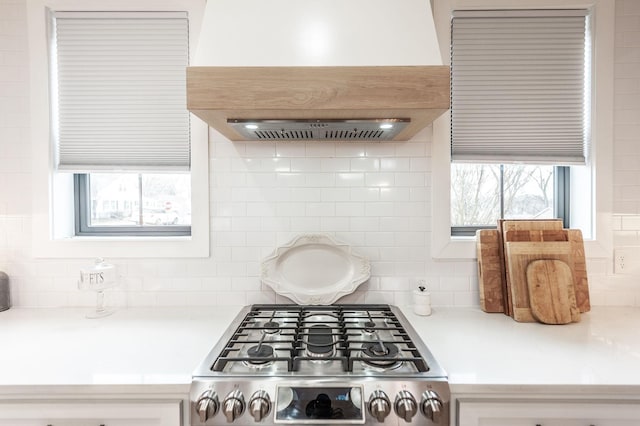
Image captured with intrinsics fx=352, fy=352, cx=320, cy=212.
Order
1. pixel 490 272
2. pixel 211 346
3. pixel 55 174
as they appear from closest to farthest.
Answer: pixel 211 346 < pixel 490 272 < pixel 55 174

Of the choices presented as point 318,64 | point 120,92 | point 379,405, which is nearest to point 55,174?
point 120,92

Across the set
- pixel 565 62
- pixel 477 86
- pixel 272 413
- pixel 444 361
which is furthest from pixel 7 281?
pixel 565 62

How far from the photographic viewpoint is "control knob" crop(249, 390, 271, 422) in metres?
0.94

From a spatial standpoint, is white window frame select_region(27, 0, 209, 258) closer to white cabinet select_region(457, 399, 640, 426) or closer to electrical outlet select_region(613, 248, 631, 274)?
white cabinet select_region(457, 399, 640, 426)

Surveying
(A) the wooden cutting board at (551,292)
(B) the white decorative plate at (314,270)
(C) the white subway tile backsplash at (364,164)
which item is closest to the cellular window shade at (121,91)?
(B) the white decorative plate at (314,270)

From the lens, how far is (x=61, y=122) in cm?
Result: 171

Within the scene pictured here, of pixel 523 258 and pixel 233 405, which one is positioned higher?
pixel 523 258

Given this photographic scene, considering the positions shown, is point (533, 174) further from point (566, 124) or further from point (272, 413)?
point (272, 413)

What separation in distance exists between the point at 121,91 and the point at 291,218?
1.02 meters

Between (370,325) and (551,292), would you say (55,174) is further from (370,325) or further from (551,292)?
(551,292)

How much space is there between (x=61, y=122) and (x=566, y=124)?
96.4 inches

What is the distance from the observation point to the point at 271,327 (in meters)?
1.37

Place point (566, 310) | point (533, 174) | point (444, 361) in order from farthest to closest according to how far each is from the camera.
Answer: point (533, 174), point (566, 310), point (444, 361)

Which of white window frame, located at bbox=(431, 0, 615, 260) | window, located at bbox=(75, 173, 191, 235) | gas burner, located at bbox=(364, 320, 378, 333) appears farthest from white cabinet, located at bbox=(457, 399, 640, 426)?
window, located at bbox=(75, 173, 191, 235)
